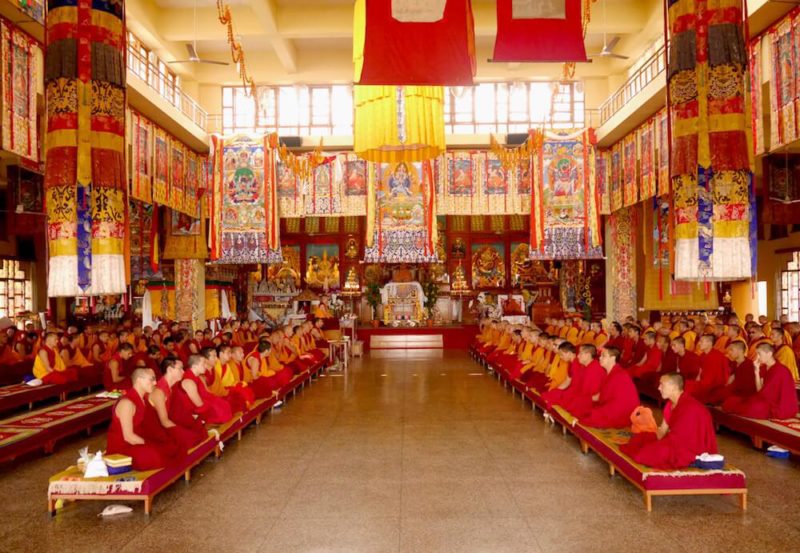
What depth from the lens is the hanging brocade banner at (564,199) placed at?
54.0 feet

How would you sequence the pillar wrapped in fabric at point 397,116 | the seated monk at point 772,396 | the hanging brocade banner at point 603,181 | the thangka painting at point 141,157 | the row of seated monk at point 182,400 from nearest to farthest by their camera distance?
the row of seated monk at point 182,400, the seated monk at point 772,396, the pillar wrapped in fabric at point 397,116, the thangka painting at point 141,157, the hanging brocade banner at point 603,181

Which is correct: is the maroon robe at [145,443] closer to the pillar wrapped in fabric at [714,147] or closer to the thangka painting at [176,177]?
the pillar wrapped in fabric at [714,147]

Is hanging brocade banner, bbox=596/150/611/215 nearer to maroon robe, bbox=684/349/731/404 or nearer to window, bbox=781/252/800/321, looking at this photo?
window, bbox=781/252/800/321

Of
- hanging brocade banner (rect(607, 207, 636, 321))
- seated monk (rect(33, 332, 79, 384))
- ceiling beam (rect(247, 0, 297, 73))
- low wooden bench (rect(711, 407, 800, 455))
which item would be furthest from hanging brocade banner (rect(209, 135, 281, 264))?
low wooden bench (rect(711, 407, 800, 455))

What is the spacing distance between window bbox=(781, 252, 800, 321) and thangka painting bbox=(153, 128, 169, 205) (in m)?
15.7

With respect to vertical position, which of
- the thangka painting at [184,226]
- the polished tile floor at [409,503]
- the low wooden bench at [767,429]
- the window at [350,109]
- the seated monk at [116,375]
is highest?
the window at [350,109]

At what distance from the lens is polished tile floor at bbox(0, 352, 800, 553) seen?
4680mm

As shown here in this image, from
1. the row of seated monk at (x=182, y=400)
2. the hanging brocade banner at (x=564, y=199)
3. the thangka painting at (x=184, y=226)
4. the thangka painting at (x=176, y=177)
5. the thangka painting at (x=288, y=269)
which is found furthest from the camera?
the thangka painting at (x=288, y=269)

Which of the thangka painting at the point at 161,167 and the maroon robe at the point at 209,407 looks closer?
the maroon robe at the point at 209,407

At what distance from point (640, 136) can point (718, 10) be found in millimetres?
7613

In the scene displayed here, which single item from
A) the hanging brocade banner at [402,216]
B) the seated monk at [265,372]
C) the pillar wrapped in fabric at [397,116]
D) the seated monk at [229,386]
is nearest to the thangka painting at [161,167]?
the hanging brocade banner at [402,216]

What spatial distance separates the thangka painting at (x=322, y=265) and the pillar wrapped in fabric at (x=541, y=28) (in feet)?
54.7

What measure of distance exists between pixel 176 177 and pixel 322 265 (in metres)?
8.27

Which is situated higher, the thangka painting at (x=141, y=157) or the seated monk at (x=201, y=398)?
the thangka painting at (x=141, y=157)
